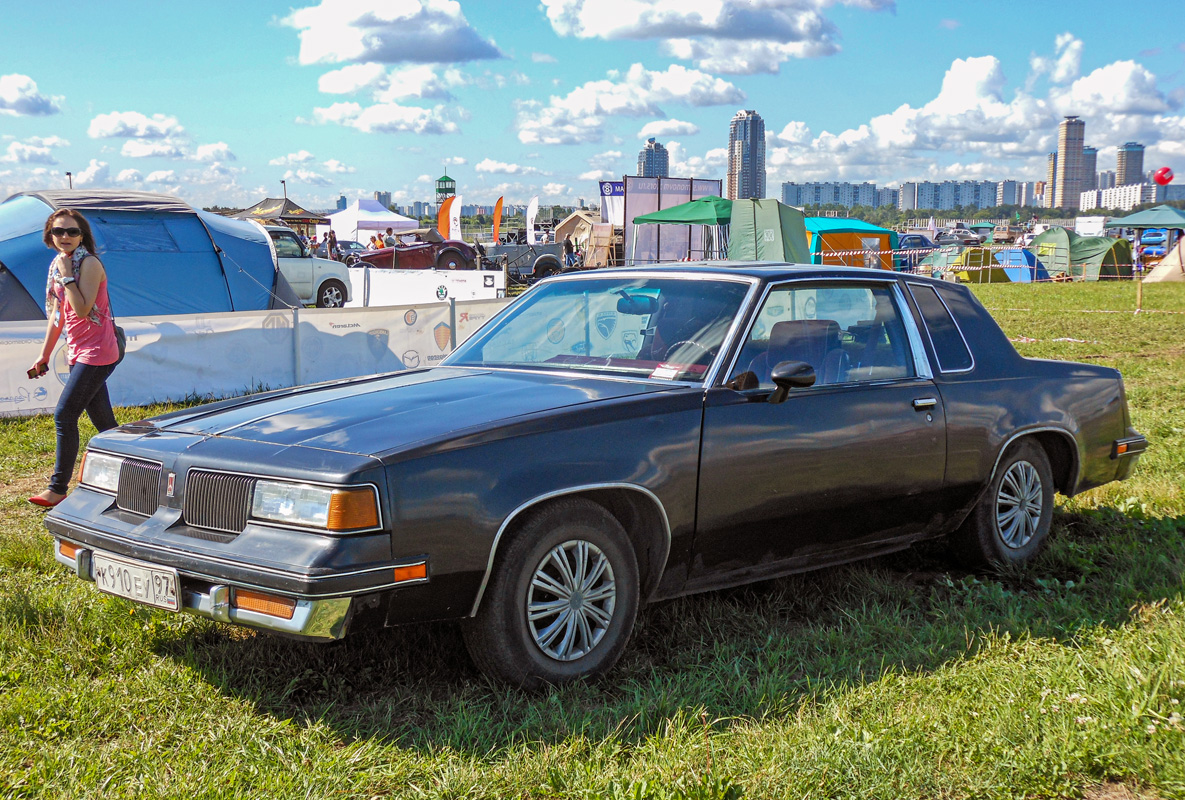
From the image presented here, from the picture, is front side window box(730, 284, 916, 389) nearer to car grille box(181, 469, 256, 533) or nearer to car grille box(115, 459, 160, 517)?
car grille box(181, 469, 256, 533)

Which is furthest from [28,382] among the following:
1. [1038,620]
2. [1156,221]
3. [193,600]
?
[1156,221]

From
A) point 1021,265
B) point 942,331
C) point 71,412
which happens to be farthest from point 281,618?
point 1021,265

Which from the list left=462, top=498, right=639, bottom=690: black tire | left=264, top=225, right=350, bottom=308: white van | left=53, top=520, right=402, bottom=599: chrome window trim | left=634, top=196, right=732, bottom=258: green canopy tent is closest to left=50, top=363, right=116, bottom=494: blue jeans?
left=53, top=520, right=402, bottom=599: chrome window trim

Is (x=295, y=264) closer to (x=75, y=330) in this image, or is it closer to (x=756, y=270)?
(x=75, y=330)

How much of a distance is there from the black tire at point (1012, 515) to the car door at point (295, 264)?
63.3 ft

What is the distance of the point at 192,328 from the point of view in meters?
10.9

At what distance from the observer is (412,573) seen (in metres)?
3.16

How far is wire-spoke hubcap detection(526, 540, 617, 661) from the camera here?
3459 millimetres

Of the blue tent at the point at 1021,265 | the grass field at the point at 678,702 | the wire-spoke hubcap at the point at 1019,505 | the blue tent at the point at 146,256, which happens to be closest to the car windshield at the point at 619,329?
the grass field at the point at 678,702

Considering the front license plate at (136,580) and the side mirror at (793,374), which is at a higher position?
the side mirror at (793,374)

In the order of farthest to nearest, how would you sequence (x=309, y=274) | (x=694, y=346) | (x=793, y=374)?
(x=309, y=274), (x=694, y=346), (x=793, y=374)

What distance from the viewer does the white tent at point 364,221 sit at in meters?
51.2

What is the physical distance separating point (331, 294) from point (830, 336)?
20.3 meters

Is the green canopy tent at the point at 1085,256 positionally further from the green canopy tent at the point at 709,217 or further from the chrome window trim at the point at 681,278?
the chrome window trim at the point at 681,278
